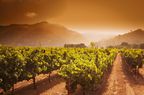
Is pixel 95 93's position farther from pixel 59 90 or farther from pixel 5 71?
pixel 5 71

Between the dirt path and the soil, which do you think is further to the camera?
the soil

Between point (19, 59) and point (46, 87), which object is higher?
point (19, 59)

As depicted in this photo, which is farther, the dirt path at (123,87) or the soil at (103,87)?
the soil at (103,87)

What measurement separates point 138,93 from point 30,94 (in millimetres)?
15265

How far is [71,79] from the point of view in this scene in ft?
82.3

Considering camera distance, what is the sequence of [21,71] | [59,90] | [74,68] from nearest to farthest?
[74,68] < [21,71] < [59,90]

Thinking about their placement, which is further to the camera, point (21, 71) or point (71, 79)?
point (21, 71)

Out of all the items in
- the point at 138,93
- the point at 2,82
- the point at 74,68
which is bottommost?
the point at 138,93

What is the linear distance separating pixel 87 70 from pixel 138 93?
35.2ft

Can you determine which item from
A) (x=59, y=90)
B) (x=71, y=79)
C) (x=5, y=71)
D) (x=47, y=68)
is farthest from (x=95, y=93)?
(x=5, y=71)

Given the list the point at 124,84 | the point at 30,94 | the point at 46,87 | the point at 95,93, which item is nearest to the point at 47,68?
the point at 46,87

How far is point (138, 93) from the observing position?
3212cm

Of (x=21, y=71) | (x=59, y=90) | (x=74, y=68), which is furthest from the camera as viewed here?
(x=59, y=90)

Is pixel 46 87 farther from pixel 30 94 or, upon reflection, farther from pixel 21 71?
pixel 21 71
